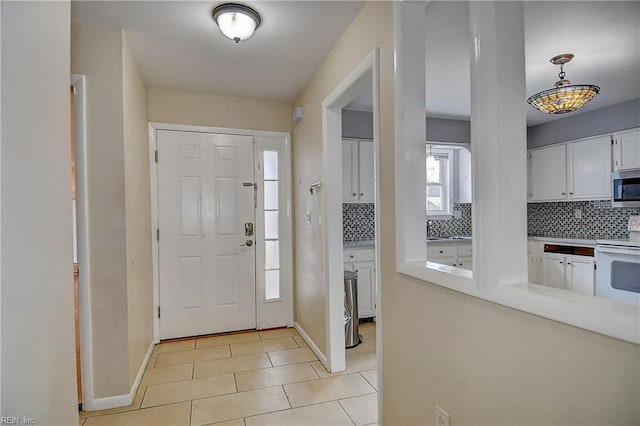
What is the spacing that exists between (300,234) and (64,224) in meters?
2.34

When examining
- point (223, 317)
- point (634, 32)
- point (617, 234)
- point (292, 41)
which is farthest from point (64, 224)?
point (617, 234)

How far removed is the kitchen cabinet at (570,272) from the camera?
151 inches

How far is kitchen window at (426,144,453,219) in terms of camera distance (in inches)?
194

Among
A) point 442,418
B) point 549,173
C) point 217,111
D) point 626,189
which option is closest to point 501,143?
point 442,418

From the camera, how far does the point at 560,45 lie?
253 cm

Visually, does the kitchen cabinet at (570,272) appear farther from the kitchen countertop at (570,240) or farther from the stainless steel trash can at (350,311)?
the stainless steel trash can at (350,311)

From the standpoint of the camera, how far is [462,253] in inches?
170

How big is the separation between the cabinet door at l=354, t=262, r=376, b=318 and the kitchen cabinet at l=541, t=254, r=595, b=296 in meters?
2.41

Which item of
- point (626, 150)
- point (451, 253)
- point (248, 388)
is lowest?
point (248, 388)

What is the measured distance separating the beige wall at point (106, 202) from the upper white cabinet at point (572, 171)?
16.5 feet

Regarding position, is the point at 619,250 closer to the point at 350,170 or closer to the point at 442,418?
the point at 350,170

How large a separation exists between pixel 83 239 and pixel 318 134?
1.90 metres

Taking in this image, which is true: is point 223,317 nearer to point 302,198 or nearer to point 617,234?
point 302,198

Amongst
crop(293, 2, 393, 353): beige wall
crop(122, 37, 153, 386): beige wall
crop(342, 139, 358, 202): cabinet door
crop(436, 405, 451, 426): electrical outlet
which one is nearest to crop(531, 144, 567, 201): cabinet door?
crop(342, 139, 358, 202): cabinet door
